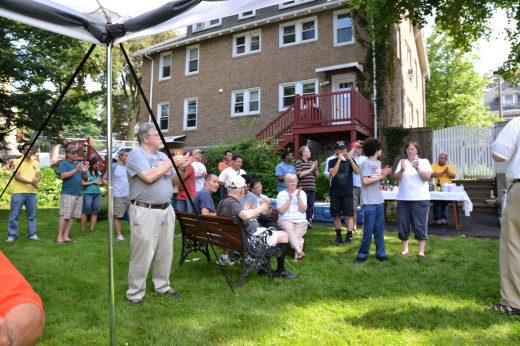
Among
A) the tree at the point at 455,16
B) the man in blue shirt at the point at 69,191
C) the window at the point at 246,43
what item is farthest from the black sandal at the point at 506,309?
the window at the point at 246,43

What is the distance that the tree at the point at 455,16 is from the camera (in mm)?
11367

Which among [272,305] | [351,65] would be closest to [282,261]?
[272,305]

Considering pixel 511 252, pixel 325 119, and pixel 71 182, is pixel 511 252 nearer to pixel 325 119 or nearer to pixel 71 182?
pixel 71 182

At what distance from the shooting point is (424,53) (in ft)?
76.4

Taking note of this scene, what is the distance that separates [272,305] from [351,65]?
12.8m

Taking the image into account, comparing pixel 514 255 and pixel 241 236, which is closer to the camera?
pixel 514 255

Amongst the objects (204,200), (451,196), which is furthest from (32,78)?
(451,196)

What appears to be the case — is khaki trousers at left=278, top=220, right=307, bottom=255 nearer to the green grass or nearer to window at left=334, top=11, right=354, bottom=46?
the green grass

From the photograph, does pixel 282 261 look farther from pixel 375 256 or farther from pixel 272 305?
pixel 375 256

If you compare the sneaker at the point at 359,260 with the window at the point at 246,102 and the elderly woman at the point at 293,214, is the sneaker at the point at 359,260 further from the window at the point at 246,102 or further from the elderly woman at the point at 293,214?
the window at the point at 246,102

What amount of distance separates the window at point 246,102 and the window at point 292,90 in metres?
1.35

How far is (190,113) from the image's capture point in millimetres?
20641

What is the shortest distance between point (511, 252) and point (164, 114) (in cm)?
2023

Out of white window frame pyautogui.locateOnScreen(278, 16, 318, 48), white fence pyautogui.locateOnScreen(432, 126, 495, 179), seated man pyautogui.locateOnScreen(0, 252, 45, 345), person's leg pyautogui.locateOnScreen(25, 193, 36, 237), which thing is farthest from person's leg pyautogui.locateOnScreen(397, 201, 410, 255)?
white window frame pyautogui.locateOnScreen(278, 16, 318, 48)
